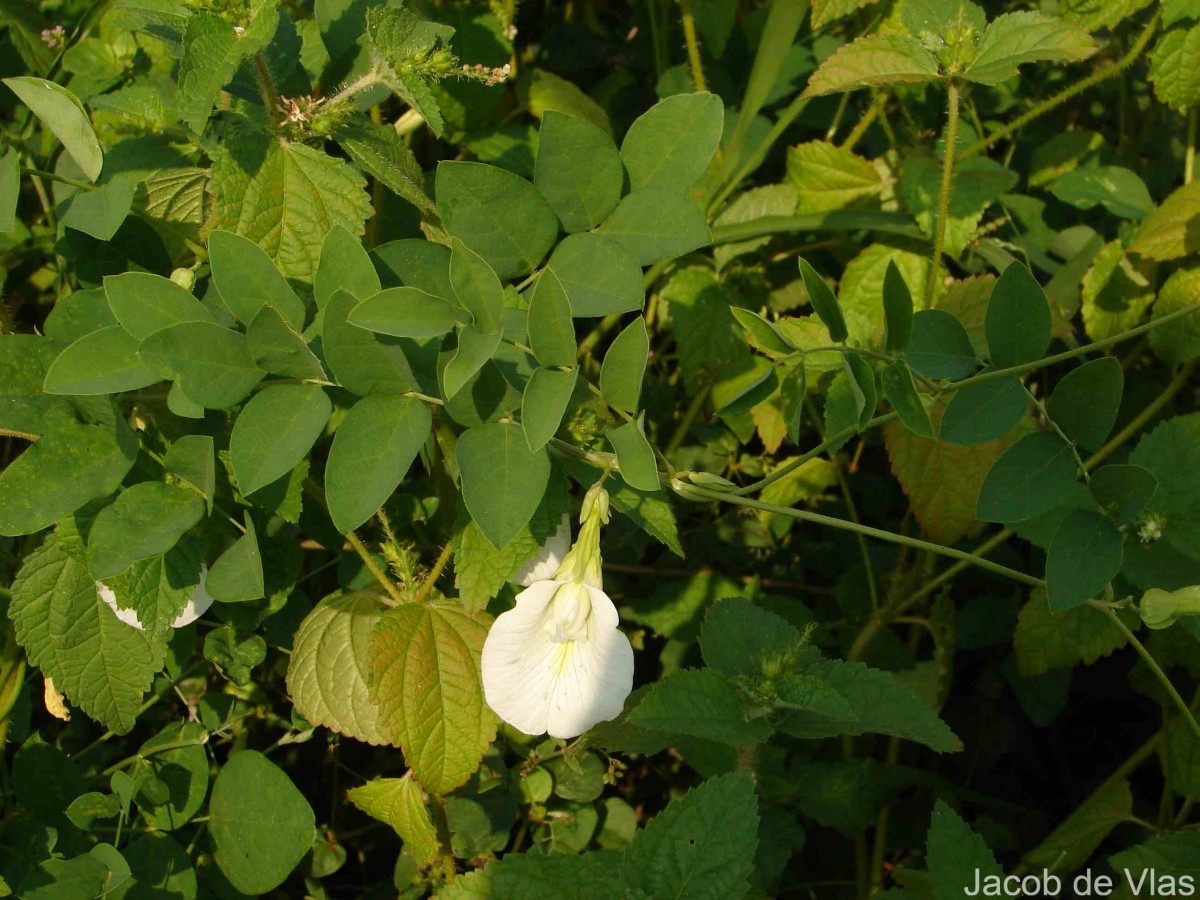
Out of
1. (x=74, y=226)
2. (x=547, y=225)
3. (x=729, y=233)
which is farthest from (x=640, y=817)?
(x=74, y=226)

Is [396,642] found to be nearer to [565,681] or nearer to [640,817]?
[565,681]

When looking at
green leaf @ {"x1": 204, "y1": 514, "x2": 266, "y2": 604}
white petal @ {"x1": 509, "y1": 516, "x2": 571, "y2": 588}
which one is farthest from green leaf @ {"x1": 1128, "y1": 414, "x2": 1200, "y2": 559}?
green leaf @ {"x1": 204, "y1": 514, "x2": 266, "y2": 604}

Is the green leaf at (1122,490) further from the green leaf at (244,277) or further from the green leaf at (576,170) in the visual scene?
the green leaf at (244,277)

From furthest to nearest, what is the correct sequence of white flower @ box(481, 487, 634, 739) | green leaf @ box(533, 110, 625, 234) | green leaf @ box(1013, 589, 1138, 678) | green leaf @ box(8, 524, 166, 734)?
green leaf @ box(1013, 589, 1138, 678)
green leaf @ box(8, 524, 166, 734)
green leaf @ box(533, 110, 625, 234)
white flower @ box(481, 487, 634, 739)

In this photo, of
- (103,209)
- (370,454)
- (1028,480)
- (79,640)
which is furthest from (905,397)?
(79,640)

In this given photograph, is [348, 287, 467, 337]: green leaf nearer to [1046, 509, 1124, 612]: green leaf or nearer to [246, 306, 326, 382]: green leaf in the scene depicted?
[246, 306, 326, 382]: green leaf

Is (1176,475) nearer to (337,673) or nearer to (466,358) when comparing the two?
(466,358)
